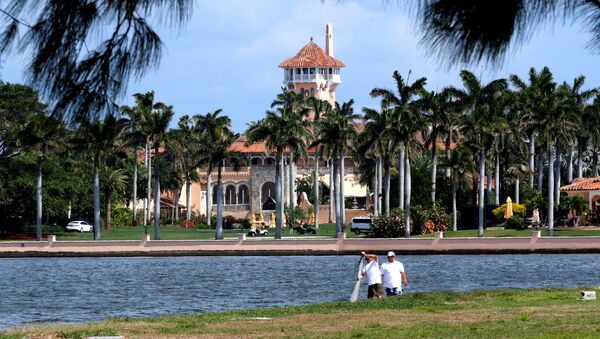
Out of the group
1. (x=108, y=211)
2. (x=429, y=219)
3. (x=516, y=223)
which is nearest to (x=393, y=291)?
(x=516, y=223)

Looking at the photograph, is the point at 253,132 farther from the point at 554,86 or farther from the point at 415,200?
the point at 554,86

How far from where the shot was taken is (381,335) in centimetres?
2405

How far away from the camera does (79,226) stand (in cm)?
12494

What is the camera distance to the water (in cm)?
5003

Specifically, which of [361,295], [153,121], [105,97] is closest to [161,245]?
[153,121]

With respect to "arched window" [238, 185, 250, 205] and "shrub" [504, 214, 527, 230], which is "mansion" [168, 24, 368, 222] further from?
"shrub" [504, 214, 527, 230]

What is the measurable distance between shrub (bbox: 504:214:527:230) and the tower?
292 ft

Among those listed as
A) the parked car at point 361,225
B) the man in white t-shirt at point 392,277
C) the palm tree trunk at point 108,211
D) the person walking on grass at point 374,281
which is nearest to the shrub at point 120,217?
the palm tree trunk at point 108,211

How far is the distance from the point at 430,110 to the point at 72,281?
130 feet

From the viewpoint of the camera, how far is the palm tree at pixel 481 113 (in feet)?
307

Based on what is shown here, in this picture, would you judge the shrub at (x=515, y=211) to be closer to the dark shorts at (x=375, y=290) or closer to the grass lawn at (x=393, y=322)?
the dark shorts at (x=375, y=290)

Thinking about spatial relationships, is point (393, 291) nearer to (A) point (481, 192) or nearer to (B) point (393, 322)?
(B) point (393, 322)

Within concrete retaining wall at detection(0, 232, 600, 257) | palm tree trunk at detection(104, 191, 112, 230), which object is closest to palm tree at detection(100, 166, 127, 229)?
palm tree trunk at detection(104, 191, 112, 230)

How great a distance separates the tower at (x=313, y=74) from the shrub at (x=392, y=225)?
88.1 meters
